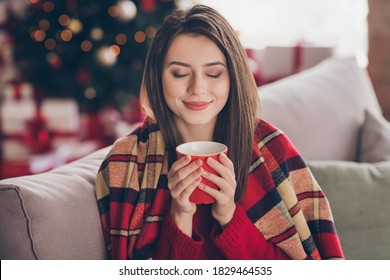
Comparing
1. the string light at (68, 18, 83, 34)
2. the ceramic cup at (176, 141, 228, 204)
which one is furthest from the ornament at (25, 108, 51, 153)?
the ceramic cup at (176, 141, 228, 204)

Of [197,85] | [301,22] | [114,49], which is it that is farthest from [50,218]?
[301,22]

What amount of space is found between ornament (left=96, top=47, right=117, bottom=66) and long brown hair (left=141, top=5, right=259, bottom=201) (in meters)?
1.53

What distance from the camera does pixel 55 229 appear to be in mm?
875

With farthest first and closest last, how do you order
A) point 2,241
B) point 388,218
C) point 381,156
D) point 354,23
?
point 354,23 < point 381,156 < point 388,218 < point 2,241

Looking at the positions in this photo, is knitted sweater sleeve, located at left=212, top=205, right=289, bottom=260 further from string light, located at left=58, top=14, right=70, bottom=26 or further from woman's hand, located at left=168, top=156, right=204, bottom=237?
string light, located at left=58, top=14, right=70, bottom=26

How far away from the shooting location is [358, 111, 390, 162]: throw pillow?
136 cm

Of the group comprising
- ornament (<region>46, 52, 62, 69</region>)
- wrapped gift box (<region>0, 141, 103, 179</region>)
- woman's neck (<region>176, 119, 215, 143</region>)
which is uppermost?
woman's neck (<region>176, 119, 215, 143</region>)

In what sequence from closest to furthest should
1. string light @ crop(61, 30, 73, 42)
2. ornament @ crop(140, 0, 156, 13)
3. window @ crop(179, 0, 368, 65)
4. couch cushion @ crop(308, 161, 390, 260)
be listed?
1. couch cushion @ crop(308, 161, 390, 260)
2. ornament @ crop(140, 0, 156, 13)
3. string light @ crop(61, 30, 73, 42)
4. window @ crop(179, 0, 368, 65)

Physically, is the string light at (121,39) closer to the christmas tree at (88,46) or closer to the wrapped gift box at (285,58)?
the christmas tree at (88,46)

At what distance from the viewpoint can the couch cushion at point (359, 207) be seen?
1105mm

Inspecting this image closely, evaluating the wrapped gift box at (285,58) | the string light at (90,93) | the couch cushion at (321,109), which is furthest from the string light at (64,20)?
the couch cushion at (321,109)
